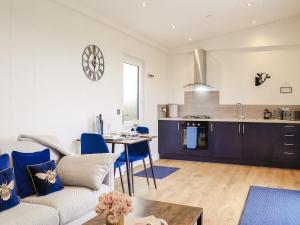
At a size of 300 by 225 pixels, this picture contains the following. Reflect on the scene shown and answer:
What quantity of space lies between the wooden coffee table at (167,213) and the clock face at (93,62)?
8.07ft

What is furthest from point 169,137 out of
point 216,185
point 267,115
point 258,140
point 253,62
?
point 253,62

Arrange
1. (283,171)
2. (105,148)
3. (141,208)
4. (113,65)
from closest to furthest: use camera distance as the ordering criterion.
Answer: (141,208) < (105,148) < (113,65) < (283,171)

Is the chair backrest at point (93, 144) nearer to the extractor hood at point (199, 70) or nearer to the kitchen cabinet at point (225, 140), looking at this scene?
the kitchen cabinet at point (225, 140)

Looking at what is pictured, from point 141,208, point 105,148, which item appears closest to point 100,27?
point 105,148

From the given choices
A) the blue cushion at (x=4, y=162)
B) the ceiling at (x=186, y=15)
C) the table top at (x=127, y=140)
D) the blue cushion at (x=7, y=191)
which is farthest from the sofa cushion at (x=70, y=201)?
the ceiling at (x=186, y=15)

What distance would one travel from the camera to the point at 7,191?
2189mm

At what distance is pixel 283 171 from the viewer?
555 cm

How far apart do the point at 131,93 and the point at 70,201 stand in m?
3.58

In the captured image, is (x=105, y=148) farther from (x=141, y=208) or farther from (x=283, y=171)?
(x=283, y=171)

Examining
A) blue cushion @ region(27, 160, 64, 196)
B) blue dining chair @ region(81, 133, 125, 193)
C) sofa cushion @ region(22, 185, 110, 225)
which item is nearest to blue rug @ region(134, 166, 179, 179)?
blue dining chair @ region(81, 133, 125, 193)

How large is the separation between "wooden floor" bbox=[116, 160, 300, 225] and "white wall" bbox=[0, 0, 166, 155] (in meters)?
1.27

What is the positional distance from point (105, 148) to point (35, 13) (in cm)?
175

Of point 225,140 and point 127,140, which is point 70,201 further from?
point 225,140

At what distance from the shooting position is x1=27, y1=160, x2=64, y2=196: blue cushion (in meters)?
2.53
